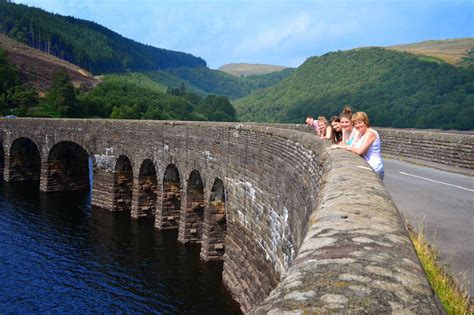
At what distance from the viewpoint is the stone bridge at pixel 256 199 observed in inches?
86.7

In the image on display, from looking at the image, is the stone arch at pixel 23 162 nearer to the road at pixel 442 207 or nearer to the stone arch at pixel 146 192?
the stone arch at pixel 146 192

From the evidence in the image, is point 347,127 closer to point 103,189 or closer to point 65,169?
→ point 103,189

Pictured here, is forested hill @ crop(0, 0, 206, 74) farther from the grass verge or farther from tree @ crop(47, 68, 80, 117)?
the grass verge

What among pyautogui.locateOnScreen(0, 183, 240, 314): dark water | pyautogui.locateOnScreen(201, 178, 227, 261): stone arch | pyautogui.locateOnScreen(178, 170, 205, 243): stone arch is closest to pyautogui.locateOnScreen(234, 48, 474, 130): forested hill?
pyautogui.locateOnScreen(178, 170, 205, 243): stone arch

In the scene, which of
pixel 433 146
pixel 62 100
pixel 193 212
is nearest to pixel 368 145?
pixel 433 146

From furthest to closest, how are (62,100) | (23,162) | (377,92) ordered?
(377,92)
(62,100)
(23,162)

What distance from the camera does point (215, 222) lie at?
18953 mm

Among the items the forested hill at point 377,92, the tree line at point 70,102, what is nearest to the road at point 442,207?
the forested hill at point 377,92

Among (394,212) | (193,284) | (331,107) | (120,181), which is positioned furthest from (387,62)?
(394,212)

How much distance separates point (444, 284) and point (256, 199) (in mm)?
9769

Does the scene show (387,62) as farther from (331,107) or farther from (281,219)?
(281,219)

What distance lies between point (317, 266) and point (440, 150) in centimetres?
1644

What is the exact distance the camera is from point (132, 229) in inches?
950

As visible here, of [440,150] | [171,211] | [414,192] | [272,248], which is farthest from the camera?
[171,211]
